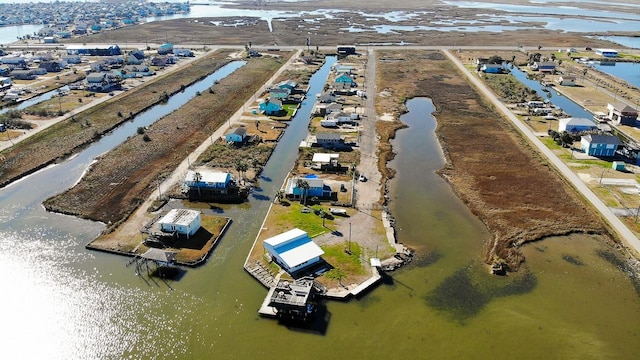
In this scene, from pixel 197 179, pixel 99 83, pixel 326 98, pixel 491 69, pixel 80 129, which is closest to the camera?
pixel 197 179

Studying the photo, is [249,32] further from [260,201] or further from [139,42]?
[260,201]

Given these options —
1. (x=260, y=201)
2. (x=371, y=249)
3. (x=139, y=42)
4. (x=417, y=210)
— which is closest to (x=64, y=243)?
(x=260, y=201)

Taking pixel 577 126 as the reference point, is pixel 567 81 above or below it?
above

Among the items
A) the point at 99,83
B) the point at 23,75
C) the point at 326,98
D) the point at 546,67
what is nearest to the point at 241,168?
the point at 326,98

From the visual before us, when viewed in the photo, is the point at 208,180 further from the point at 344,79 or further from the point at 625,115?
the point at 625,115

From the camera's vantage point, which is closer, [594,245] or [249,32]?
[594,245]

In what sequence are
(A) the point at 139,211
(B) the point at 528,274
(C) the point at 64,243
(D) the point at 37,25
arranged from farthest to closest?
(D) the point at 37,25
(A) the point at 139,211
(C) the point at 64,243
(B) the point at 528,274

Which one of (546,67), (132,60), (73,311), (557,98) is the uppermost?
(546,67)

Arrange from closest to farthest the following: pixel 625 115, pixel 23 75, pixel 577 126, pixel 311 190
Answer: pixel 311 190, pixel 577 126, pixel 625 115, pixel 23 75
